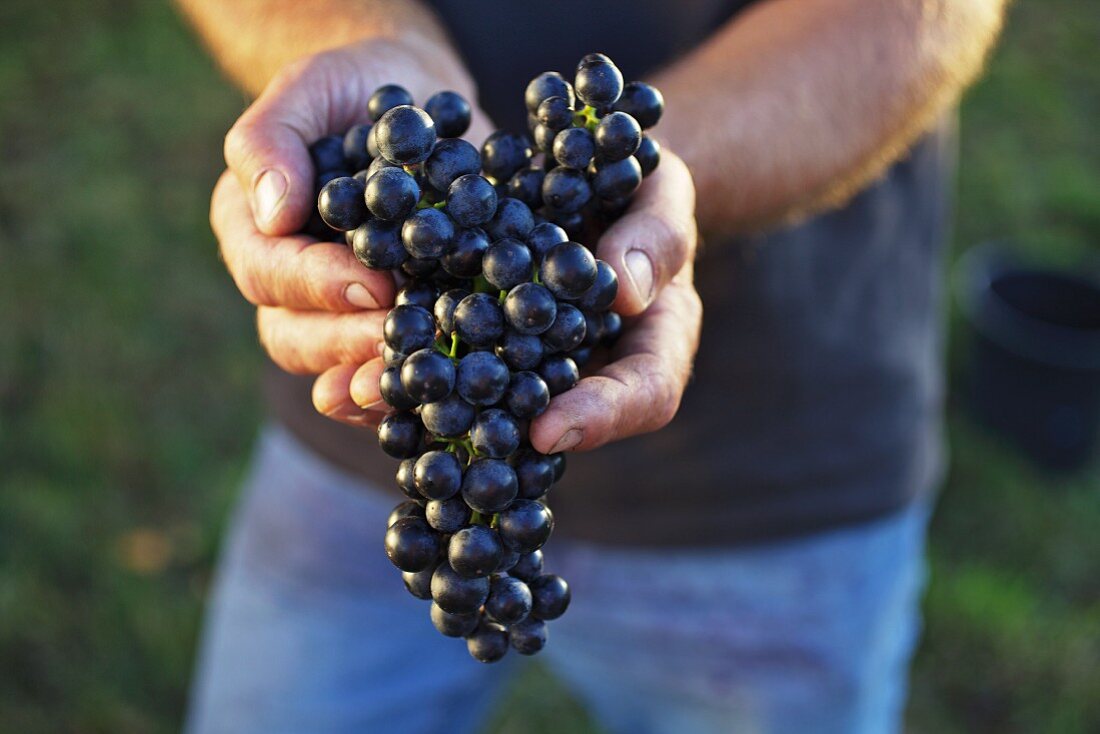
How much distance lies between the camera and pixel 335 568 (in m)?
2.02

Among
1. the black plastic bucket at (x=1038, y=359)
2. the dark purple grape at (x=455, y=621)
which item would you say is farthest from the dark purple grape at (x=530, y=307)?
the black plastic bucket at (x=1038, y=359)

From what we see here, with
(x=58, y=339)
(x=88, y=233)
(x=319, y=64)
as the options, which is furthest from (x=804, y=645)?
(x=88, y=233)

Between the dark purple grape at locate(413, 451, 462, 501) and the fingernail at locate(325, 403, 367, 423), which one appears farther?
the fingernail at locate(325, 403, 367, 423)

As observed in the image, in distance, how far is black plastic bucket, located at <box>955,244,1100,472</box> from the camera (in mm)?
3449

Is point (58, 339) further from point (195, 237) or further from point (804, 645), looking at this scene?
point (804, 645)

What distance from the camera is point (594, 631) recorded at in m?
1.99

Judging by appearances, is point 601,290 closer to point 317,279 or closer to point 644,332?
point 644,332

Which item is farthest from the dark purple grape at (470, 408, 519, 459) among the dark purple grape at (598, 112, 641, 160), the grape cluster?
the dark purple grape at (598, 112, 641, 160)

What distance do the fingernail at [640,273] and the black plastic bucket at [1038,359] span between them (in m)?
2.73

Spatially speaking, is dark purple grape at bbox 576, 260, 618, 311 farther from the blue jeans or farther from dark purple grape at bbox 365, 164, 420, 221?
the blue jeans

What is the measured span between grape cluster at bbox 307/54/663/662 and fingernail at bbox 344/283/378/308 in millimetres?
34

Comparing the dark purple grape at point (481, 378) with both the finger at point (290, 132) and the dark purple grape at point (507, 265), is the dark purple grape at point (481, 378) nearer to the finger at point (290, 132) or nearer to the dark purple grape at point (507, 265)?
the dark purple grape at point (507, 265)

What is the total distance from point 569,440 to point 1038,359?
2916 mm

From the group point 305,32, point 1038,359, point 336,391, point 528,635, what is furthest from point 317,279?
point 1038,359
